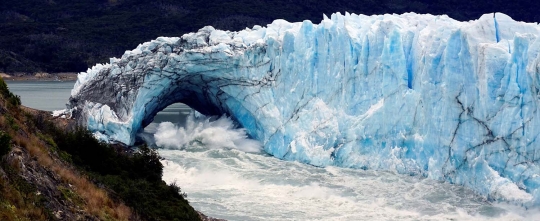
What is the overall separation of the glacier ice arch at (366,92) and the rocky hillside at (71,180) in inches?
269

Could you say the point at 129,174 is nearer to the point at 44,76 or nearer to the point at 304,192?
the point at 304,192

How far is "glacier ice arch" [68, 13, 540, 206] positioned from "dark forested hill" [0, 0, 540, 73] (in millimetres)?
37981

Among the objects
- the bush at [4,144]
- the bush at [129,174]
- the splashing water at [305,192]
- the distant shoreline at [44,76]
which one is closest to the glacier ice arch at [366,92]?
the splashing water at [305,192]

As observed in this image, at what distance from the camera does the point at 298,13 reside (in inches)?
2990

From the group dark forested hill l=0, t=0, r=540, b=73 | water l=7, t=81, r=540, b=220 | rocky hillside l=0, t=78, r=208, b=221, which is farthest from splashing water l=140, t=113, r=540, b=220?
dark forested hill l=0, t=0, r=540, b=73

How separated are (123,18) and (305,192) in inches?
2480

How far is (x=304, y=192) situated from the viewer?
596 inches

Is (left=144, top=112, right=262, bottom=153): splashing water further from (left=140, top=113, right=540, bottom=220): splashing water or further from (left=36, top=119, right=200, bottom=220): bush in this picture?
(left=36, top=119, right=200, bottom=220): bush

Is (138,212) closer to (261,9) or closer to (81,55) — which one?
(81,55)

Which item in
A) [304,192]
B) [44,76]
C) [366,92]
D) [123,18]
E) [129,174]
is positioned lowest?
[44,76]

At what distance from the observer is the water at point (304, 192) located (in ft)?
44.2

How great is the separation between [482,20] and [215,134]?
8.22m

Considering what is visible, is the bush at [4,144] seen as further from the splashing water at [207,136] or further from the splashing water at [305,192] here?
the splashing water at [207,136]

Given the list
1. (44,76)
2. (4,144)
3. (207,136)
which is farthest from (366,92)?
(44,76)
